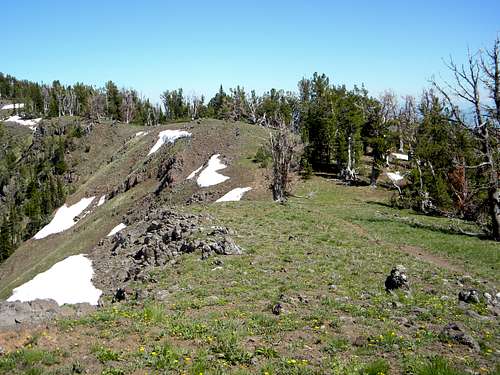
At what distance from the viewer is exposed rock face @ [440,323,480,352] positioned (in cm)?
1155

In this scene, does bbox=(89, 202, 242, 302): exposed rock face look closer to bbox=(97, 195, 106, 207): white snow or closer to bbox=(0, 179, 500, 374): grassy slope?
bbox=(0, 179, 500, 374): grassy slope

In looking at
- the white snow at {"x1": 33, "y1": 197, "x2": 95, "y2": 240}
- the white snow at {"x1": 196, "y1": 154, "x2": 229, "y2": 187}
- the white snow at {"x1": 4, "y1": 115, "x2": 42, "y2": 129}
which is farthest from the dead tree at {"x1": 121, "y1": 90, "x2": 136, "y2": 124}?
the white snow at {"x1": 196, "y1": 154, "x2": 229, "y2": 187}

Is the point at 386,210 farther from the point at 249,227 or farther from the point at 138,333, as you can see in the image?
the point at 138,333

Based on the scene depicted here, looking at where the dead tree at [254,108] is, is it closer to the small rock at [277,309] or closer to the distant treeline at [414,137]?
the distant treeline at [414,137]

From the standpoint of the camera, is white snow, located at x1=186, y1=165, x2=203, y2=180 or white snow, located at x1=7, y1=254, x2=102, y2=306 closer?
white snow, located at x1=7, y1=254, x2=102, y2=306

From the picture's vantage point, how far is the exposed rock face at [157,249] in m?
22.9

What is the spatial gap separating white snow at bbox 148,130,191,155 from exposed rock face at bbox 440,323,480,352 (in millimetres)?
72386

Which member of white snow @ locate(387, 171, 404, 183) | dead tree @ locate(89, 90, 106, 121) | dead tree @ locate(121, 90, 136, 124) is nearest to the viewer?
white snow @ locate(387, 171, 404, 183)

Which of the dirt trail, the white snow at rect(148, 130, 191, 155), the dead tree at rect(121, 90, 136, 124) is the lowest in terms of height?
the dirt trail

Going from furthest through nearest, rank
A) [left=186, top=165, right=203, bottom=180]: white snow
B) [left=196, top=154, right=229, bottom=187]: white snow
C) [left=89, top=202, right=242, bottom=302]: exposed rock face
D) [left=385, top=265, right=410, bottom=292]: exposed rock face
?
[left=186, top=165, right=203, bottom=180]: white snow < [left=196, top=154, right=229, bottom=187]: white snow < [left=89, top=202, right=242, bottom=302]: exposed rock face < [left=385, top=265, right=410, bottom=292]: exposed rock face

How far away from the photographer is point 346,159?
64.0m

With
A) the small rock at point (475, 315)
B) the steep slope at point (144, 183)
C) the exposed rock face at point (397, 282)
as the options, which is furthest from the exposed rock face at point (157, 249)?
the steep slope at point (144, 183)

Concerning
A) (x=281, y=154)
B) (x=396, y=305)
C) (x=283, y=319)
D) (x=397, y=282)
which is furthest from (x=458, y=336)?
(x=281, y=154)

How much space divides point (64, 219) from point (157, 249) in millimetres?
60782
